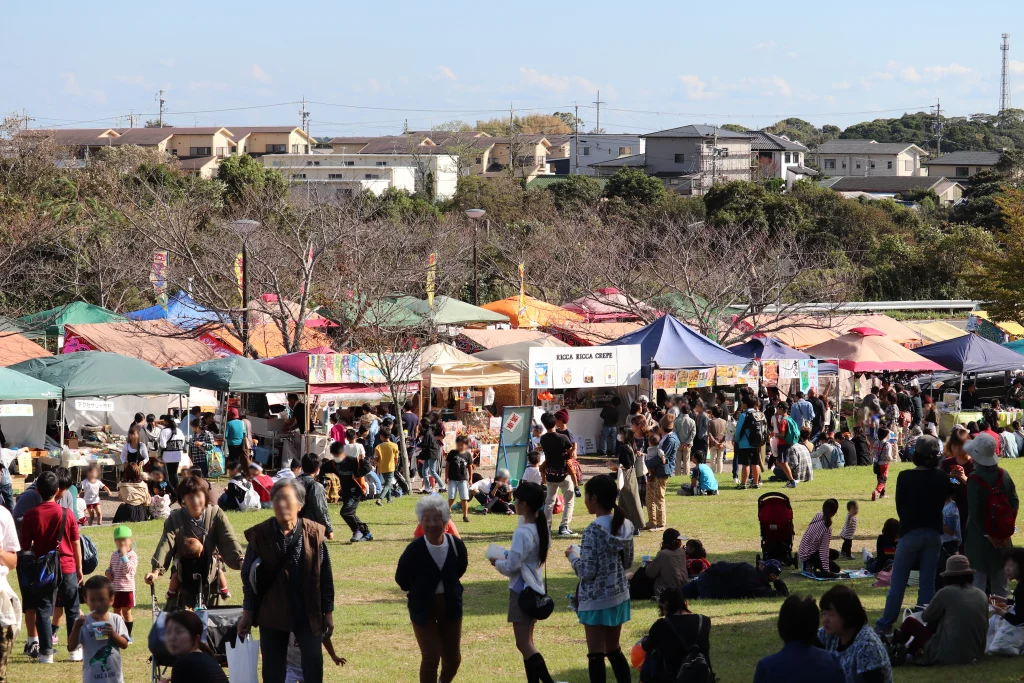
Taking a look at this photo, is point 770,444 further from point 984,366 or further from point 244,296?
point 244,296

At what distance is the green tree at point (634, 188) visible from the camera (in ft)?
218

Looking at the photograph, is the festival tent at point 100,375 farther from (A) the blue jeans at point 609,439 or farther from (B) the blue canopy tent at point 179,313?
(B) the blue canopy tent at point 179,313

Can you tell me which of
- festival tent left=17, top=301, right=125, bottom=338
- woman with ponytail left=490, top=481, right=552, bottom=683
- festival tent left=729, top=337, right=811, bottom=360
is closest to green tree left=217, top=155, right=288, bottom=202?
festival tent left=17, top=301, right=125, bottom=338

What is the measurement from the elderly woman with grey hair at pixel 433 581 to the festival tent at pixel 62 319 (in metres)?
23.5

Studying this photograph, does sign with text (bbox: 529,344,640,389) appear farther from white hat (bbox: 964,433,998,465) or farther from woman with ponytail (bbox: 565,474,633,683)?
woman with ponytail (bbox: 565,474,633,683)

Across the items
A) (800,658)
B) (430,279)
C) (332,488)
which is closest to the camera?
(800,658)

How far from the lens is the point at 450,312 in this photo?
30.2 m

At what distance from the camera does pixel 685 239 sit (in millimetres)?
39438

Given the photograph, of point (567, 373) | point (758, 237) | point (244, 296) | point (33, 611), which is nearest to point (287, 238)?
point (244, 296)

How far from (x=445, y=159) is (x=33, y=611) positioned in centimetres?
9572

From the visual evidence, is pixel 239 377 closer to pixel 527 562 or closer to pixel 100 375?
pixel 100 375

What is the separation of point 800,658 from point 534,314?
27.0 m

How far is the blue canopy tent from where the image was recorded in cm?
2828

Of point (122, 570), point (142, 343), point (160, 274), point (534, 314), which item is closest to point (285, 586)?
point (122, 570)
